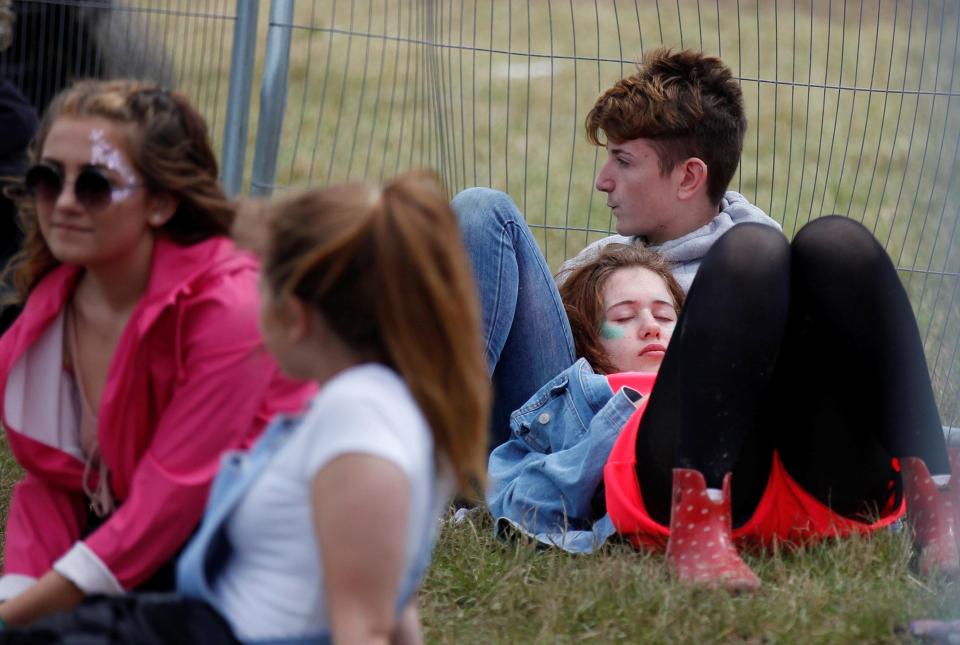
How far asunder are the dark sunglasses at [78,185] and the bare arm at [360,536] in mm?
768

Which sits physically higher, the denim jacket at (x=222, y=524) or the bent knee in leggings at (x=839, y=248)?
the bent knee in leggings at (x=839, y=248)

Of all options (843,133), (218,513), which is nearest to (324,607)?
(218,513)

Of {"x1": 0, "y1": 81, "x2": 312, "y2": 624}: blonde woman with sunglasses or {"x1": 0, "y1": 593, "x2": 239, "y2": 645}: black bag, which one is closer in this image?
{"x1": 0, "y1": 593, "x2": 239, "y2": 645}: black bag

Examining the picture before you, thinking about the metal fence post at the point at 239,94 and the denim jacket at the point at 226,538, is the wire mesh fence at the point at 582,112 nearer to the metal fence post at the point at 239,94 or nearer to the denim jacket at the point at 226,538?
the metal fence post at the point at 239,94

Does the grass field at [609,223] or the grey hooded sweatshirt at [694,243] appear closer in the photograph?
the grass field at [609,223]

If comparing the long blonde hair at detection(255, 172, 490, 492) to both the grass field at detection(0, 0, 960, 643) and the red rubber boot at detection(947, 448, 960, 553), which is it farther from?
the red rubber boot at detection(947, 448, 960, 553)

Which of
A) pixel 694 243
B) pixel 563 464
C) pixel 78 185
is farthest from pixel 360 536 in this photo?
pixel 694 243

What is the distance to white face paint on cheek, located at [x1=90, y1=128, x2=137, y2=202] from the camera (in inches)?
83.7

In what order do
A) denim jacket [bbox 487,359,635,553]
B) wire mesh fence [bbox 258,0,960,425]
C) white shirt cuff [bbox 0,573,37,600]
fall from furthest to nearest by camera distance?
wire mesh fence [bbox 258,0,960,425], denim jacket [bbox 487,359,635,553], white shirt cuff [bbox 0,573,37,600]

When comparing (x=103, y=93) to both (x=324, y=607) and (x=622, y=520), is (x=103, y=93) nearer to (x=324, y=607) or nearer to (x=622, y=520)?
(x=324, y=607)

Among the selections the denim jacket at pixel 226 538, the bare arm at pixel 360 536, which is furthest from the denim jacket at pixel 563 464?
the bare arm at pixel 360 536

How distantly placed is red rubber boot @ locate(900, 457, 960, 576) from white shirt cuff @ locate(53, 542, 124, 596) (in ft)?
5.04

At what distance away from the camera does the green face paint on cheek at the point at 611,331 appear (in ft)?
11.0

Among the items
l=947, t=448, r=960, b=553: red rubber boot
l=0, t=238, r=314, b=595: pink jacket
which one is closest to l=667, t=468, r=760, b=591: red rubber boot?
l=947, t=448, r=960, b=553: red rubber boot
